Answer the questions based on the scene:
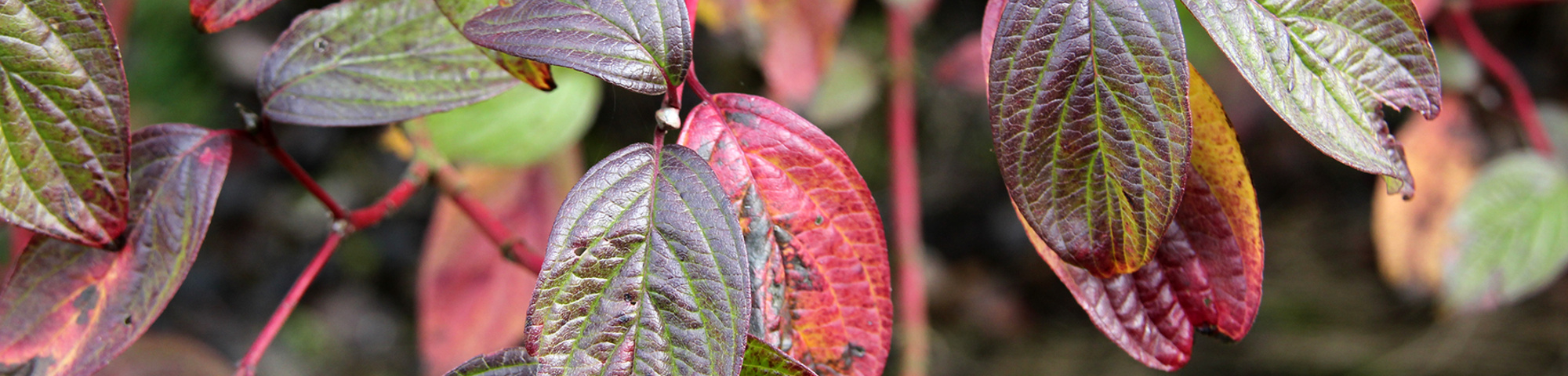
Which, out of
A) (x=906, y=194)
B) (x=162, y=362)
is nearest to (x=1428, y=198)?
(x=906, y=194)

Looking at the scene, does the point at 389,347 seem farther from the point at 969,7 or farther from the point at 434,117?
the point at 969,7

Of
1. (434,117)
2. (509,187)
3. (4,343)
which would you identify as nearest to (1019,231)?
(509,187)

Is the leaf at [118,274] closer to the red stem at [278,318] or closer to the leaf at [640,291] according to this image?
the red stem at [278,318]

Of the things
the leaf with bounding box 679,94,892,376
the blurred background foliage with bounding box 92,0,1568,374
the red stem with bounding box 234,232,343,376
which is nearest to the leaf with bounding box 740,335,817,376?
the leaf with bounding box 679,94,892,376

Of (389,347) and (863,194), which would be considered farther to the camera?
(389,347)

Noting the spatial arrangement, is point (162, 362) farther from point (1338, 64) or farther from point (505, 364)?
point (1338, 64)

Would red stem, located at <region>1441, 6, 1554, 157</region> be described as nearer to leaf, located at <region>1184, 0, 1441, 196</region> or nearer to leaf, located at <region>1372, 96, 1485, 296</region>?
leaf, located at <region>1372, 96, 1485, 296</region>
